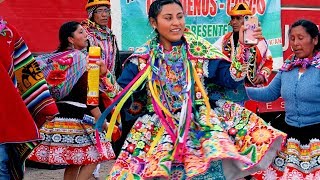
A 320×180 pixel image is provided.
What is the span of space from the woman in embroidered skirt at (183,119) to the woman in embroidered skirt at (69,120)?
4.94 ft

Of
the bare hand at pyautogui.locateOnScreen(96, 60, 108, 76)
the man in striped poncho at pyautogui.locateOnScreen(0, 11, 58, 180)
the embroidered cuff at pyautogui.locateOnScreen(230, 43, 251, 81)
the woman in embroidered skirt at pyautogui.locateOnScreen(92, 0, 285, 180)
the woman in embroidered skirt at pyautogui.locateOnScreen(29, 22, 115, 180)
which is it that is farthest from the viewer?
the woman in embroidered skirt at pyautogui.locateOnScreen(29, 22, 115, 180)

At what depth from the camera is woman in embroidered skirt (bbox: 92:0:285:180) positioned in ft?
15.2

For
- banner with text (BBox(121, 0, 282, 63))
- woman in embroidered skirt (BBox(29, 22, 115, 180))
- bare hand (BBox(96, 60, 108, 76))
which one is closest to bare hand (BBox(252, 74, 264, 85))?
bare hand (BBox(96, 60, 108, 76))

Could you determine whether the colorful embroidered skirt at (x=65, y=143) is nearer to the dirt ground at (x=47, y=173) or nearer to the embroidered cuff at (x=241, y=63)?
the dirt ground at (x=47, y=173)

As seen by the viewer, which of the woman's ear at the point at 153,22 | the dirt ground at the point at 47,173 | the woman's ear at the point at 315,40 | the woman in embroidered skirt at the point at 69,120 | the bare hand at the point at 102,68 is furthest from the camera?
the dirt ground at the point at 47,173

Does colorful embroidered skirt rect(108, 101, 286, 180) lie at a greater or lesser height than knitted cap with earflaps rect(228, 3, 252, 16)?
lesser

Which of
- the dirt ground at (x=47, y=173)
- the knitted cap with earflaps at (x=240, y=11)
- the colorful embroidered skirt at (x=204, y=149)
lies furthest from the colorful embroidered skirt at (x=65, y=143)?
the knitted cap with earflaps at (x=240, y=11)

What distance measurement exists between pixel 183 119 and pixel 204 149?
269 mm

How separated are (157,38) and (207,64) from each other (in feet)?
1.31

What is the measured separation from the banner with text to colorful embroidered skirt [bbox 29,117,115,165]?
6.97 ft

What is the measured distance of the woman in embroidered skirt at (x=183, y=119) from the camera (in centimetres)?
462

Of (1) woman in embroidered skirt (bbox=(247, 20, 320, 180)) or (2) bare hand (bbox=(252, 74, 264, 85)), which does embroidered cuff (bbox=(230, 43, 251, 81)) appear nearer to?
(2) bare hand (bbox=(252, 74, 264, 85))

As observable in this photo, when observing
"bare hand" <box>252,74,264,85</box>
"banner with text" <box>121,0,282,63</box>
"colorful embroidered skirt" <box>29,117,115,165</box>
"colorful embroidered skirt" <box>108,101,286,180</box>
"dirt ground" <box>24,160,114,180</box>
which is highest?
"banner with text" <box>121,0,282,63</box>

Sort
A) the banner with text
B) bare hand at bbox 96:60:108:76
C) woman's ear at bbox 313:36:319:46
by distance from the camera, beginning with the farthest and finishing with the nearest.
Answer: the banner with text, woman's ear at bbox 313:36:319:46, bare hand at bbox 96:60:108:76
